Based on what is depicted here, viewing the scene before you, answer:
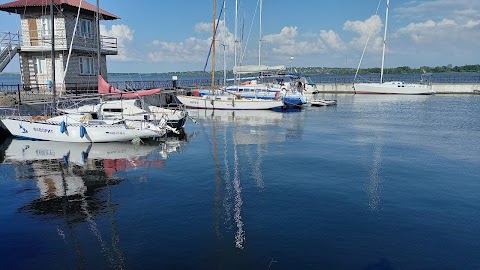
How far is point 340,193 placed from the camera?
16.4m

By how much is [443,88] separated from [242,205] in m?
79.9

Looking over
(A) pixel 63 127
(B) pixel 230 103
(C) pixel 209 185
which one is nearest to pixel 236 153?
(C) pixel 209 185

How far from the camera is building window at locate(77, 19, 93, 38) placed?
38.8 meters

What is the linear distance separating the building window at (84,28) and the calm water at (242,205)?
16.3 metres

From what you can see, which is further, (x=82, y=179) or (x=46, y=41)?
(x=46, y=41)

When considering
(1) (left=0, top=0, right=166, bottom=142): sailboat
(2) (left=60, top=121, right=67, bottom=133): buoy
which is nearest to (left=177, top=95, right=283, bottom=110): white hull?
(1) (left=0, top=0, right=166, bottom=142): sailboat

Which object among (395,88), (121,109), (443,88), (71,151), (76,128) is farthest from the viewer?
(443,88)

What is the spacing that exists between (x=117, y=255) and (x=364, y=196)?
10.9 metres

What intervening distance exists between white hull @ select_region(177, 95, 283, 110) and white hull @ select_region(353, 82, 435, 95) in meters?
38.8

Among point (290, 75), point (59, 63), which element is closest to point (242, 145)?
point (59, 63)

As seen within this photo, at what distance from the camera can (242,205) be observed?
14.8 m

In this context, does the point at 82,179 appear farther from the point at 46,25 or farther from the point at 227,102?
the point at 227,102

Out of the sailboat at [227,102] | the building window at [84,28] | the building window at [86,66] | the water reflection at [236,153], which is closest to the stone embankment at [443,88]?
the sailboat at [227,102]

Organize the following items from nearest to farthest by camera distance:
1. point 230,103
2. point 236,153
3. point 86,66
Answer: point 236,153 < point 86,66 < point 230,103
